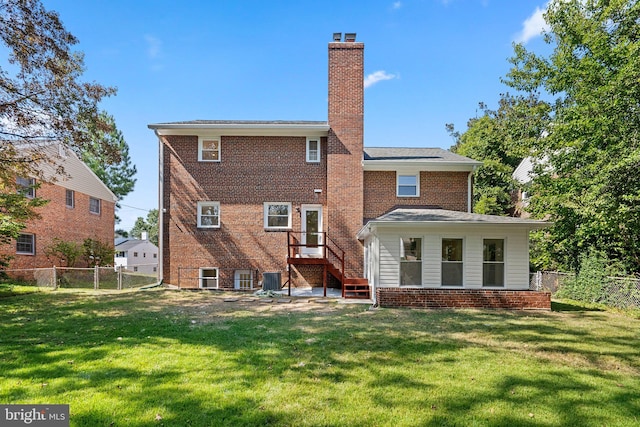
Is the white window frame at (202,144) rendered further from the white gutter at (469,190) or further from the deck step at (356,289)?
the white gutter at (469,190)

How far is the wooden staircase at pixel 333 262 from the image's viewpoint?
12414 mm

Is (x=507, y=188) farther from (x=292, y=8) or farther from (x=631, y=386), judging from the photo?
(x=631, y=386)

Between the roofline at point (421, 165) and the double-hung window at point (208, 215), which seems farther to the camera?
the double-hung window at point (208, 215)

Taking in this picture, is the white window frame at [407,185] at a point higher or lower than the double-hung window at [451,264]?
higher

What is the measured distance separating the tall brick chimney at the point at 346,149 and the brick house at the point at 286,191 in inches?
1.7

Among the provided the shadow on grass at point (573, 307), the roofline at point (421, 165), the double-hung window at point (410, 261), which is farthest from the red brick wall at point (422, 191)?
the shadow on grass at point (573, 307)

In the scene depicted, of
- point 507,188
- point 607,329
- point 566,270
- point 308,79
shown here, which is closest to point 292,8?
point 308,79

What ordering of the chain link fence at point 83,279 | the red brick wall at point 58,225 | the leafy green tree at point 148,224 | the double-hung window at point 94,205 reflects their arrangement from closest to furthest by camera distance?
1. the chain link fence at point 83,279
2. the red brick wall at point 58,225
3. the double-hung window at point 94,205
4. the leafy green tree at point 148,224

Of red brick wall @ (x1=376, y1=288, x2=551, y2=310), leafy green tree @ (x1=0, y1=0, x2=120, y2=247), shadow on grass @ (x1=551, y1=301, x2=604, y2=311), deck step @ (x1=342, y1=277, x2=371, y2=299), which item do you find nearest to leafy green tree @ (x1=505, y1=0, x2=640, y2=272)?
shadow on grass @ (x1=551, y1=301, x2=604, y2=311)

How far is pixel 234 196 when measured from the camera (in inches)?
579

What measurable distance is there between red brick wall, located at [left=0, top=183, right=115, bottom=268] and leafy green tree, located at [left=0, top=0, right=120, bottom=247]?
6.03 meters

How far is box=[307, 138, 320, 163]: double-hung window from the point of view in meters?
14.8

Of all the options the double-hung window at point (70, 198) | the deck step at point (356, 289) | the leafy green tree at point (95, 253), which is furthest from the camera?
the double-hung window at point (70, 198)

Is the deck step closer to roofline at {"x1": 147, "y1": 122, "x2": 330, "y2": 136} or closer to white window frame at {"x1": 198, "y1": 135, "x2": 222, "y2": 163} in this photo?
roofline at {"x1": 147, "y1": 122, "x2": 330, "y2": 136}
